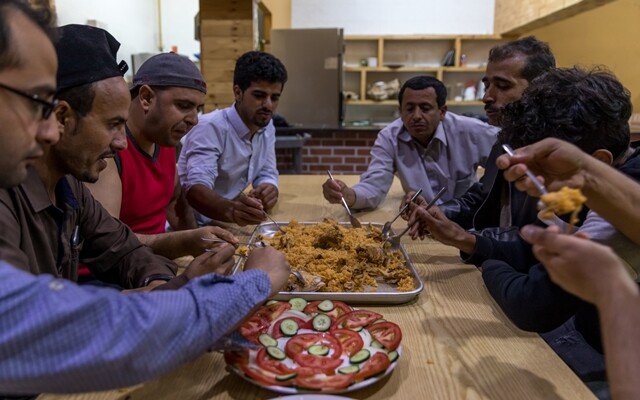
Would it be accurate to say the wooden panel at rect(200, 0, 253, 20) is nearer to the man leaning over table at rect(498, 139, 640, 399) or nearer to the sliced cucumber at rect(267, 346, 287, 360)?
the sliced cucumber at rect(267, 346, 287, 360)

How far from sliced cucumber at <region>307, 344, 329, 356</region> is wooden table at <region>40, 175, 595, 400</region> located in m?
0.12

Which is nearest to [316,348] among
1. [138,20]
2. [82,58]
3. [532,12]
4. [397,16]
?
[82,58]

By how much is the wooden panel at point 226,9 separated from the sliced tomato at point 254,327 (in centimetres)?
470

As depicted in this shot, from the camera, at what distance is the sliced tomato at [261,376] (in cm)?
106

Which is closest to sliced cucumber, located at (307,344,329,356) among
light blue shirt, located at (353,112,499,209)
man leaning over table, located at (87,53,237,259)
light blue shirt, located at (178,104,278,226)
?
man leaning over table, located at (87,53,237,259)

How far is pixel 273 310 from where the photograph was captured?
4.58 ft

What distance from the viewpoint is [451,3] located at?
7980 mm

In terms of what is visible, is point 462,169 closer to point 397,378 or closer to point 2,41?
point 397,378

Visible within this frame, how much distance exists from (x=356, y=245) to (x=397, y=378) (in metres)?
0.81

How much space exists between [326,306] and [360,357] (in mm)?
282

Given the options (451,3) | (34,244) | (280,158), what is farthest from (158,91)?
(451,3)

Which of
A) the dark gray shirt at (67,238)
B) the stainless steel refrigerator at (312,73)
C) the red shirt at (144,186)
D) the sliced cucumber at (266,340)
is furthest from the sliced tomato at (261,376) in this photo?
the stainless steel refrigerator at (312,73)

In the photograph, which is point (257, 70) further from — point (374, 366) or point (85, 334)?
point (85, 334)

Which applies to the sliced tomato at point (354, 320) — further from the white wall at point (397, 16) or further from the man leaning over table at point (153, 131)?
the white wall at point (397, 16)
